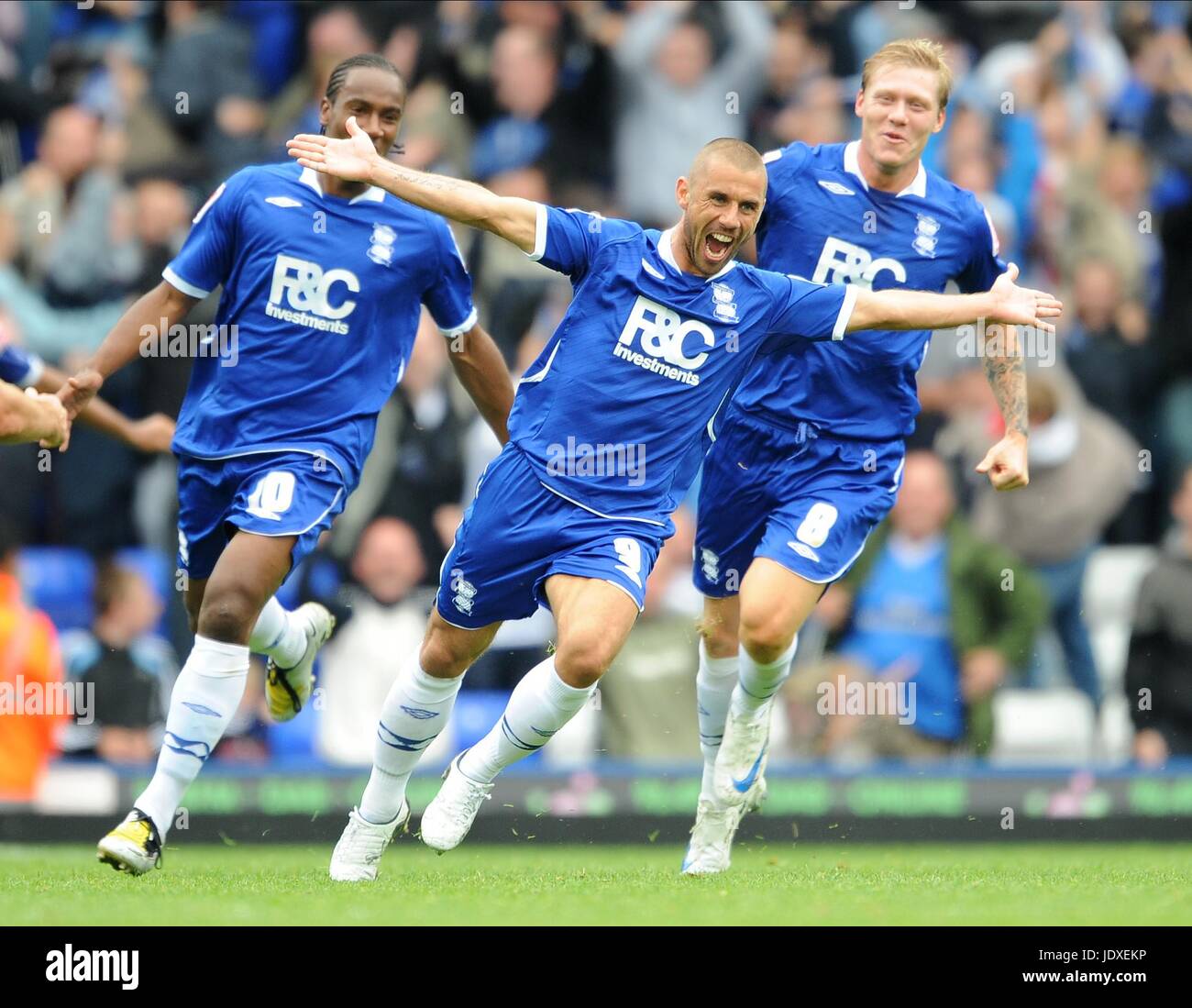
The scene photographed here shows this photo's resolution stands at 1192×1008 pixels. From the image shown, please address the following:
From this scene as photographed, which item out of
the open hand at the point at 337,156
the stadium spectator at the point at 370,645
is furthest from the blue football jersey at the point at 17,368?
the stadium spectator at the point at 370,645

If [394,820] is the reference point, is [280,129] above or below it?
above

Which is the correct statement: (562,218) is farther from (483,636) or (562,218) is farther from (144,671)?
(144,671)

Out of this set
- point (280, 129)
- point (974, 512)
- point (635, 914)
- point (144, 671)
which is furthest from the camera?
point (280, 129)

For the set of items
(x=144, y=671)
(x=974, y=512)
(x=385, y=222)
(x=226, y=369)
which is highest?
(x=385, y=222)

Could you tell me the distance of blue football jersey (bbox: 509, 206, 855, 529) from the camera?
26.1 feet

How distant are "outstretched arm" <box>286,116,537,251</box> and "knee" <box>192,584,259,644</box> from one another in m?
1.82

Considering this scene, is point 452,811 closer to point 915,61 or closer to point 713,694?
point 713,694

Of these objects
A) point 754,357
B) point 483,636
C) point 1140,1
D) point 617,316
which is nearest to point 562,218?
point 617,316

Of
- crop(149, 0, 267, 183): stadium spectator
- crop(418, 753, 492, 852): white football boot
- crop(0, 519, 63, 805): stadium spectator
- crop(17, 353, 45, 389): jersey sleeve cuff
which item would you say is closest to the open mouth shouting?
crop(418, 753, 492, 852): white football boot

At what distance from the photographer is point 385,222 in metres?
8.82

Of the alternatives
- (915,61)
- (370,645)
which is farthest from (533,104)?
(915,61)

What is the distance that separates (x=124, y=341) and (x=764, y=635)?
3009 mm

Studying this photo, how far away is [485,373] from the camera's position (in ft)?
29.5

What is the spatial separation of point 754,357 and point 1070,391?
210 inches
